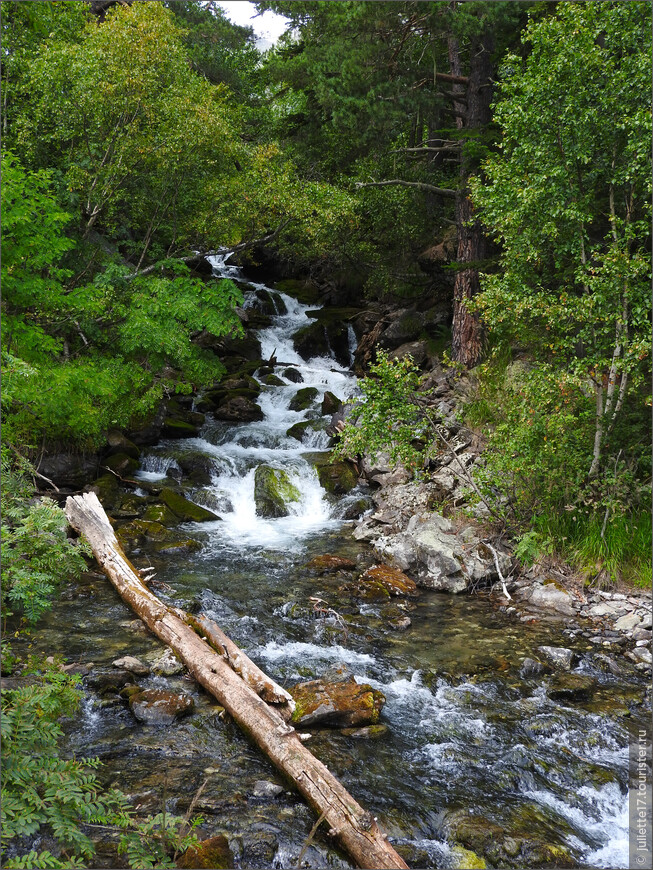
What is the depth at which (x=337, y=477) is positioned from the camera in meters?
16.2

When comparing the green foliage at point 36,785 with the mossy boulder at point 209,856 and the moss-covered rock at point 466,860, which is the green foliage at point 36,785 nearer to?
the mossy boulder at point 209,856

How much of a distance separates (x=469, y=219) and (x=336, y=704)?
515 inches

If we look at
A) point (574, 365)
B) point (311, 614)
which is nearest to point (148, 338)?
point (311, 614)

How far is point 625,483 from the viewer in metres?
9.60

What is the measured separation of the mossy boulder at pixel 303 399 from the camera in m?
20.8

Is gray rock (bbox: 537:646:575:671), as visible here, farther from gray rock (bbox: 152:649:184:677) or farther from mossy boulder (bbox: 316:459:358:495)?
mossy boulder (bbox: 316:459:358:495)

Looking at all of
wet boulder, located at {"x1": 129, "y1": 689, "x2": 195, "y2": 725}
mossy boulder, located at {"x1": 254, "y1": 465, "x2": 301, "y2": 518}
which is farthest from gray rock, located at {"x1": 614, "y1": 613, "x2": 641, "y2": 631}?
mossy boulder, located at {"x1": 254, "y1": 465, "x2": 301, "y2": 518}

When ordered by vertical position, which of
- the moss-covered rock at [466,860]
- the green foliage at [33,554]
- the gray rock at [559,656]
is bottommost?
the moss-covered rock at [466,860]

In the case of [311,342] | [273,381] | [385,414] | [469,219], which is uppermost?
[469,219]

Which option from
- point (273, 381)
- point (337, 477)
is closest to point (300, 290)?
point (273, 381)

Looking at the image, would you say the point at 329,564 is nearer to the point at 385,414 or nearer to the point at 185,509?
the point at 385,414

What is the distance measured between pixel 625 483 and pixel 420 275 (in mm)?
12756

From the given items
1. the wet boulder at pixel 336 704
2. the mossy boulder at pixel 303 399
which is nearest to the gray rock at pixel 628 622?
the wet boulder at pixel 336 704

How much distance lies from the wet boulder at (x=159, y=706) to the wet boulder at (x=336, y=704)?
1216 mm
